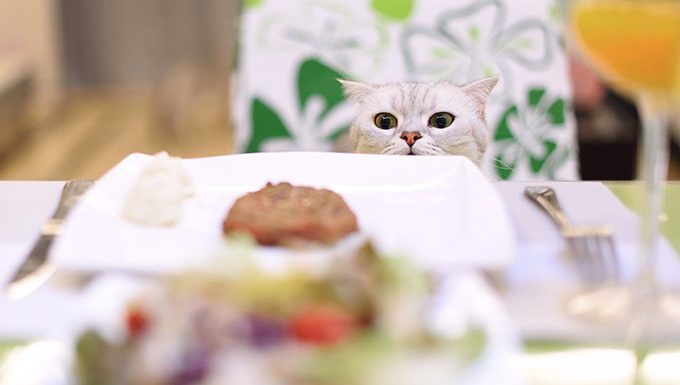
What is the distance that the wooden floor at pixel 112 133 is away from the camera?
3.17m

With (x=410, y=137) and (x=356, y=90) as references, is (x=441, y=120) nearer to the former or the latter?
(x=410, y=137)

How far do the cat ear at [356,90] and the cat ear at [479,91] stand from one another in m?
0.12

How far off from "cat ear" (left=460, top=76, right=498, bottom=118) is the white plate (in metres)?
0.22

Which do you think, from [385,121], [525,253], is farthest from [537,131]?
[525,253]

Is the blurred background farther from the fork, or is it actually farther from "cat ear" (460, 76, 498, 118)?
the fork

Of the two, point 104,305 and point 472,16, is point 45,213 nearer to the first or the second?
A: point 104,305

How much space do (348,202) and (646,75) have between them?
0.30 m

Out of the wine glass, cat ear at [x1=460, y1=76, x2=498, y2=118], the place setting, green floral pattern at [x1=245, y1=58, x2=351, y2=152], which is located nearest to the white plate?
the place setting

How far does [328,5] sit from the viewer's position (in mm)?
1412

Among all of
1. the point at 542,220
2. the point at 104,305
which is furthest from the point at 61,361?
the point at 542,220

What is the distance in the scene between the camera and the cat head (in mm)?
1065

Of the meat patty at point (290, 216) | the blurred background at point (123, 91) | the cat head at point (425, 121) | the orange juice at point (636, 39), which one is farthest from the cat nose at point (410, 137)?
the blurred background at point (123, 91)

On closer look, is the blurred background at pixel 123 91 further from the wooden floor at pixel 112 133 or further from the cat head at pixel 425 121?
the cat head at pixel 425 121

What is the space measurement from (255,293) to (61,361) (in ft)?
0.47
